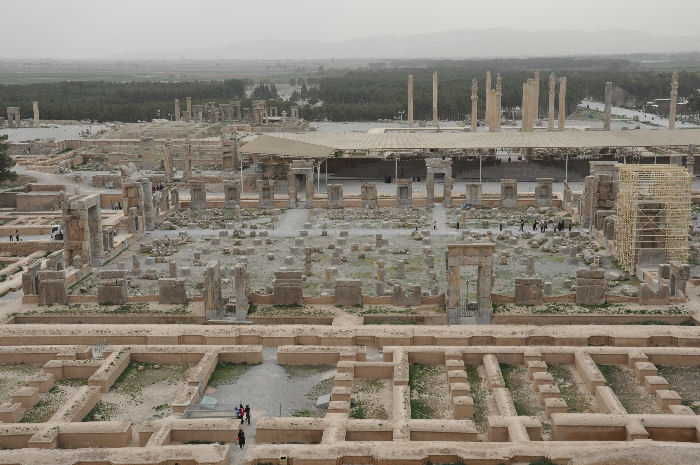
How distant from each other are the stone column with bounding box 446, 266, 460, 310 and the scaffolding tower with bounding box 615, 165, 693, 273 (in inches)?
321

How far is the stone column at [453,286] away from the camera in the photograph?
79.2 ft

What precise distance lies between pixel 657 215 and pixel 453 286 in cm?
936

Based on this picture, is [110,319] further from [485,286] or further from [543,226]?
[543,226]

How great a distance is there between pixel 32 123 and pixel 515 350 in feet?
259

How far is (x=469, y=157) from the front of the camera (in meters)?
54.9

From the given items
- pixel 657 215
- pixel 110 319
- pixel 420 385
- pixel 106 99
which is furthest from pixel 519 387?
pixel 106 99

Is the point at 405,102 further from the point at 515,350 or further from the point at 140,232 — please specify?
the point at 515,350

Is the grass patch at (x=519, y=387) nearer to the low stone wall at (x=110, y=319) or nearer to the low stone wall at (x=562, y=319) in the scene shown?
the low stone wall at (x=562, y=319)

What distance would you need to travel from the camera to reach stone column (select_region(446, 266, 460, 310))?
24.1m

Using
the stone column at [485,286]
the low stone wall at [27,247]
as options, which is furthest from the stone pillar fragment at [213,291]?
the low stone wall at [27,247]

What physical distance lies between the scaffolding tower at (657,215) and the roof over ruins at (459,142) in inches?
860

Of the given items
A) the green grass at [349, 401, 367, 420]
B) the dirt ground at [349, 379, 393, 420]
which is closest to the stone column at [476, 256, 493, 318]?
the dirt ground at [349, 379, 393, 420]

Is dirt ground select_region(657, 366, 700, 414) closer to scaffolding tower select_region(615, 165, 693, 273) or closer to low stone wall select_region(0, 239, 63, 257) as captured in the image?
scaffolding tower select_region(615, 165, 693, 273)

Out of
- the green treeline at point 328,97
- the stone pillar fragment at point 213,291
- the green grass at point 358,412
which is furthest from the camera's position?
the green treeline at point 328,97
